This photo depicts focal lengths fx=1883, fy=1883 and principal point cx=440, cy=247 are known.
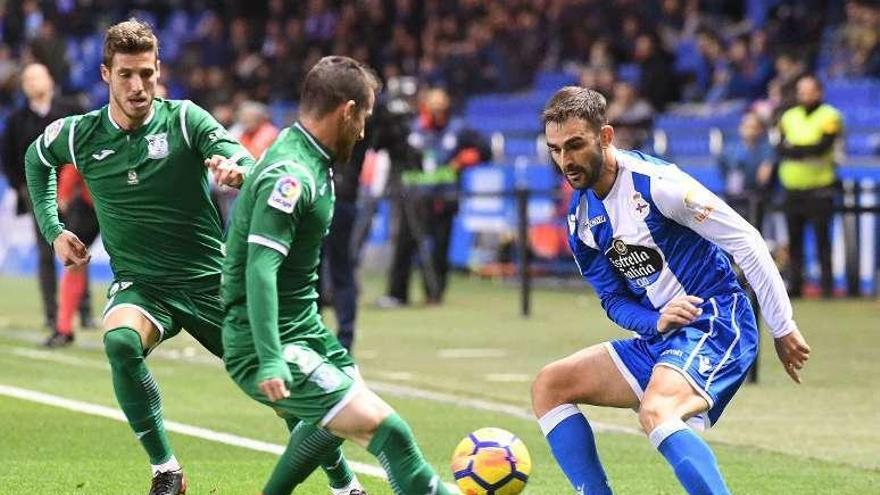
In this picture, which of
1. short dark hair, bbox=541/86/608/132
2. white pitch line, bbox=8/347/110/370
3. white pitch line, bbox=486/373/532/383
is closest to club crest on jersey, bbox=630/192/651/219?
short dark hair, bbox=541/86/608/132

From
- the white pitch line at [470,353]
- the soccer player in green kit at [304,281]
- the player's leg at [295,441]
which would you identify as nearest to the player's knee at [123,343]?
the player's leg at [295,441]

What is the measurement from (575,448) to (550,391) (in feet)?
0.90

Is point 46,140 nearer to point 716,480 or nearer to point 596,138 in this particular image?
point 596,138

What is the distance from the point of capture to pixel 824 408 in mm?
11586

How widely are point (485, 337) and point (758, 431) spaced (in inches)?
227

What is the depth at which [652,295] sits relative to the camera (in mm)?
7316

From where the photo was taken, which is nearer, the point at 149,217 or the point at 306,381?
the point at 306,381

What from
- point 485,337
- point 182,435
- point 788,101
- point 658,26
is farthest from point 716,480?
point 658,26

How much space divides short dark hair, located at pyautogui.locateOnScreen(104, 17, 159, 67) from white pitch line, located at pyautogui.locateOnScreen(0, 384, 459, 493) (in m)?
2.18

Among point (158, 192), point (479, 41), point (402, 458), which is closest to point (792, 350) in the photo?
point (402, 458)

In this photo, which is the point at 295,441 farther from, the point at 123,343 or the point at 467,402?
the point at 467,402

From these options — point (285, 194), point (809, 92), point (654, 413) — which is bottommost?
point (809, 92)

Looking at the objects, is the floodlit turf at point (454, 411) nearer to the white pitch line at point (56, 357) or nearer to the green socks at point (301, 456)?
the white pitch line at point (56, 357)

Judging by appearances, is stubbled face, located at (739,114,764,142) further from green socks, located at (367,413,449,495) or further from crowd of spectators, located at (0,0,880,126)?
green socks, located at (367,413,449,495)
